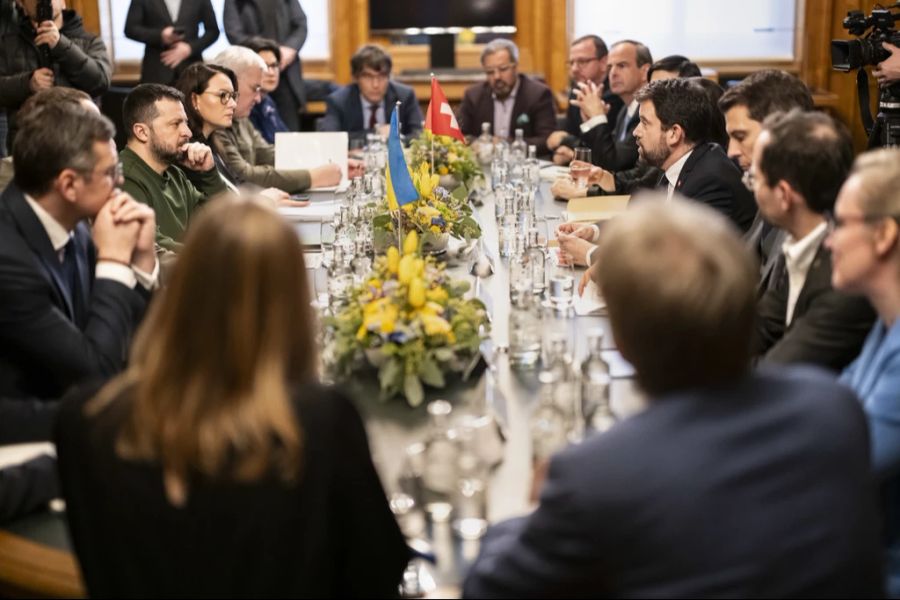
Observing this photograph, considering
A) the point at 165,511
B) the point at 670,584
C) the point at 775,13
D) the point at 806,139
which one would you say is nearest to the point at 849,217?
the point at 806,139

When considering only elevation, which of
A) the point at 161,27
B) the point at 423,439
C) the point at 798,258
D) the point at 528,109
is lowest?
the point at 423,439

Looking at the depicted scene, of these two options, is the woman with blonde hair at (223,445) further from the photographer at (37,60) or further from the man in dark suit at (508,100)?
the man in dark suit at (508,100)

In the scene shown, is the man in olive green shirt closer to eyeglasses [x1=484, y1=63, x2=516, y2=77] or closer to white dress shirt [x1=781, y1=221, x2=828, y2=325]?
white dress shirt [x1=781, y1=221, x2=828, y2=325]

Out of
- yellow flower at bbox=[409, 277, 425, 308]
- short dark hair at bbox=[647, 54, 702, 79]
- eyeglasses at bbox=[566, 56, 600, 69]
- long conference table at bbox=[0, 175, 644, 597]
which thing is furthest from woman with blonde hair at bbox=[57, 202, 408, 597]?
eyeglasses at bbox=[566, 56, 600, 69]

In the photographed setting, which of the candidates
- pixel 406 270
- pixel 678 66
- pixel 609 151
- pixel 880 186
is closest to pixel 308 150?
pixel 609 151

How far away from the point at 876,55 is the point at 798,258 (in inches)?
126

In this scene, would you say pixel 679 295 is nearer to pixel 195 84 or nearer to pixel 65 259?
pixel 65 259

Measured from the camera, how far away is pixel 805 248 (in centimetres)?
233

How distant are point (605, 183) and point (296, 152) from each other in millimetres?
1262

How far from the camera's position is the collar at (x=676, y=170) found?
3.69 meters

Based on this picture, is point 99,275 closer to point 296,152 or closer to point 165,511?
point 165,511

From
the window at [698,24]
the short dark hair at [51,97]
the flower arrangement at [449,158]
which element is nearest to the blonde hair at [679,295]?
the short dark hair at [51,97]

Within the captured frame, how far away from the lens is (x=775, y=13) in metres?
8.05

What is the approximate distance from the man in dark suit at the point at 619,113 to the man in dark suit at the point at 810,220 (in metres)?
2.39
